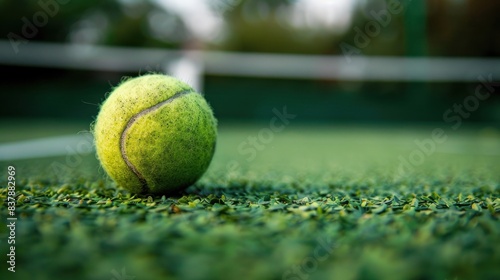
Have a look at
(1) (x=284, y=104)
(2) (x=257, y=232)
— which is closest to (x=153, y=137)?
(2) (x=257, y=232)

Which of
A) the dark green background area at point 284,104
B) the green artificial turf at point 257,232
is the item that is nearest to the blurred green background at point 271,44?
the dark green background area at point 284,104

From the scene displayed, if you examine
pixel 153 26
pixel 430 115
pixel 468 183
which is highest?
pixel 153 26

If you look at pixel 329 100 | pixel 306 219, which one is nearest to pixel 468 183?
pixel 306 219

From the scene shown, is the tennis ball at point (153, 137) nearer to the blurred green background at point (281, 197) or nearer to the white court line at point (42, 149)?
the blurred green background at point (281, 197)

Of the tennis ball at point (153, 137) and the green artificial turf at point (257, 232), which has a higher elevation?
the tennis ball at point (153, 137)

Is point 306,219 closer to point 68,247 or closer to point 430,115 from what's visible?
point 68,247

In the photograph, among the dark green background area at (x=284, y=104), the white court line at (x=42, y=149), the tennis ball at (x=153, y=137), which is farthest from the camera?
the dark green background area at (x=284, y=104)

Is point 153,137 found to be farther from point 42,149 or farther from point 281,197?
point 42,149

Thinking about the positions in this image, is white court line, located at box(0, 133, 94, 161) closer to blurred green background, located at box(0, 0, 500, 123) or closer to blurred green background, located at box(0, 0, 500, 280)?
blurred green background, located at box(0, 0, 500, 280)
